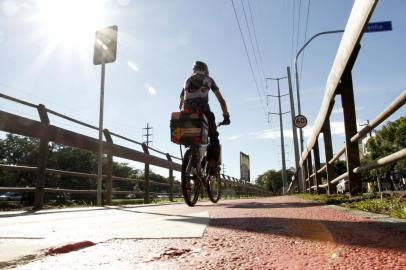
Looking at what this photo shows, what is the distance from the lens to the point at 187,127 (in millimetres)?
4902

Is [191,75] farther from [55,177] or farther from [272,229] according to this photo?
[55,177]

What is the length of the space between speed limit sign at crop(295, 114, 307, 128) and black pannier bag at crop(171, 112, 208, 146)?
12.6m

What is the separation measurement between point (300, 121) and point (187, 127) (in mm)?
12949

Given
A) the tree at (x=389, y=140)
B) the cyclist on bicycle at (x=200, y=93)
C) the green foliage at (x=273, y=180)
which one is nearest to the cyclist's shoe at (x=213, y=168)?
the cyclist on bicycle at (x=200, y=93)

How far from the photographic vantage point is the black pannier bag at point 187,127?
16.0 feet

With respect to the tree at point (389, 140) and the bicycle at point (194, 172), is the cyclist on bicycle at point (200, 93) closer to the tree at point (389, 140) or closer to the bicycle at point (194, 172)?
the bicycle at point (194, 172)

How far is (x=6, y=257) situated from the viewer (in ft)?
4.56

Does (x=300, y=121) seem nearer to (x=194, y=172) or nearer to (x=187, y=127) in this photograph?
(x=194, y=172)

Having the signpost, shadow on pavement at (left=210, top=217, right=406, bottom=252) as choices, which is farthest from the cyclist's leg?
the signpost

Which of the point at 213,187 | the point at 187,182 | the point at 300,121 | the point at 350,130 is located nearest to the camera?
the point at 350,130

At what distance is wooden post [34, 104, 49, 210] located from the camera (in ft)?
17.8

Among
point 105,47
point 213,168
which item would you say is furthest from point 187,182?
point 105,47

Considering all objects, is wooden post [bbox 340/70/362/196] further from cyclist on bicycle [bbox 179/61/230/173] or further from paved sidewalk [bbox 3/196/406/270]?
paved sidewalk [bbox 3/196/406/270]

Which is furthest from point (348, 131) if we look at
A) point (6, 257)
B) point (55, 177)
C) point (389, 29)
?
point (55, 177)
